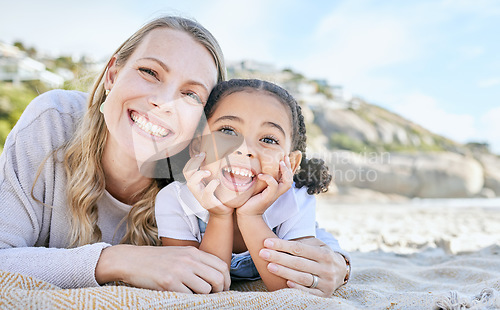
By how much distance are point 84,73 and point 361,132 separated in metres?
34.8

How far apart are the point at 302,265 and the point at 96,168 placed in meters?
1.42

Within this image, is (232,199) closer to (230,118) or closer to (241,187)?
(241,187)

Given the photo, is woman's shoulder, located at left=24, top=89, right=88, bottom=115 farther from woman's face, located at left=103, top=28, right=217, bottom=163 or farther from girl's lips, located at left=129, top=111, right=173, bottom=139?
girl's lips, located at left=129, top=111, right=173, bottom=139

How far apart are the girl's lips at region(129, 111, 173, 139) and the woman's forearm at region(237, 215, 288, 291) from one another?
2.13 feet

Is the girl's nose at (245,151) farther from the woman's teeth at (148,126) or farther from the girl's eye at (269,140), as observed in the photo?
the woman's teeth at (148,126)

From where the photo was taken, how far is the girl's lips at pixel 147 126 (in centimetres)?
222

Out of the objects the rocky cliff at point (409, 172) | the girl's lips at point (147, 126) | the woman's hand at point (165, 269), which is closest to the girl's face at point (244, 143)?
the girl's lips at point (147, 126)

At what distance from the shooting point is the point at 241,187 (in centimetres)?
210

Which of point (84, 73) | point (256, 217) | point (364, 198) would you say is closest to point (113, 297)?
point (256, 217)

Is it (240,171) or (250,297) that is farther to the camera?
(240,171)

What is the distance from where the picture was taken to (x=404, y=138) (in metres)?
40.3

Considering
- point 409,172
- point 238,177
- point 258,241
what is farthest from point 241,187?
point 409,172

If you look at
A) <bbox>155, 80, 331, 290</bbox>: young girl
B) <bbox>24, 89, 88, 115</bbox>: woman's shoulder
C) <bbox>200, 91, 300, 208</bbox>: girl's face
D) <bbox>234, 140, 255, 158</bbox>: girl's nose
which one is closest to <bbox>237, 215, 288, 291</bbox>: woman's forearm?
<bbox>155, 80, 331, 290</bbox>: young girl

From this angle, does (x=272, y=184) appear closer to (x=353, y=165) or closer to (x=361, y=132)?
(x=353, y=165)
